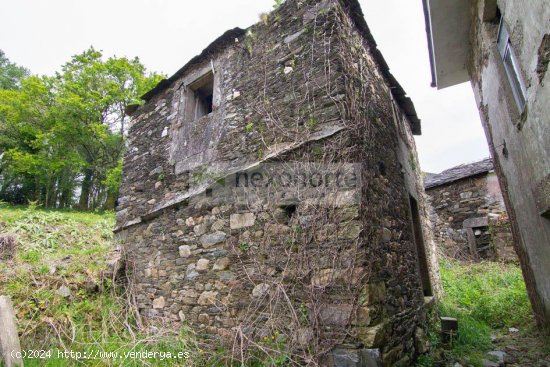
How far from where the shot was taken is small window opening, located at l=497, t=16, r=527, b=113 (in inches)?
129

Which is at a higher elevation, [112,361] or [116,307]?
[116,307]

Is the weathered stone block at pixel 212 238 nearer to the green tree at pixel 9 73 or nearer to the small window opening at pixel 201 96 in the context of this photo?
the small window opening at pixel 201 96

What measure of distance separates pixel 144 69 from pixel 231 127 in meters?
15.6

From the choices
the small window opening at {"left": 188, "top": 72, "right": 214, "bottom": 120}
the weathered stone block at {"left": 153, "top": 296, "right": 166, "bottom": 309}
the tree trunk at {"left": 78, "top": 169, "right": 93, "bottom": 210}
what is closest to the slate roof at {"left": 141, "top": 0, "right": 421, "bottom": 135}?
the small window opening at {"left": 188, "top": 72, "right": 214, "bottom": 120}

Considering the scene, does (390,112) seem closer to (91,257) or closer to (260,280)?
(260,280)

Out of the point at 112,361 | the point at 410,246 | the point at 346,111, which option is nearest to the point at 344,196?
the point at 346,111

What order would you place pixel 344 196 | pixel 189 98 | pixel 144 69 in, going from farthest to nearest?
pixel 144 69 → pixel 189 98 → pixel 344 196

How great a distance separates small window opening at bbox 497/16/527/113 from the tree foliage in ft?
47.9

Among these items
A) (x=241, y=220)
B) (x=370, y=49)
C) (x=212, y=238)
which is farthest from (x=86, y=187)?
(x=370, y=49)

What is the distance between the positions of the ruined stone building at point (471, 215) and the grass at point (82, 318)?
8.49m

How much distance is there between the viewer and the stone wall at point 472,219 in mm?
8359

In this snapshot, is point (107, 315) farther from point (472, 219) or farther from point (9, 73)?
point (9, 73)

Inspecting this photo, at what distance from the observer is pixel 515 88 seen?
352 centimetres

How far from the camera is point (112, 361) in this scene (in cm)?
340
